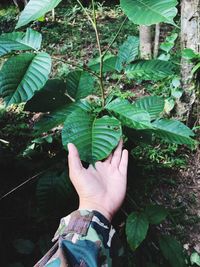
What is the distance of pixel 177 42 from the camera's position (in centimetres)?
479

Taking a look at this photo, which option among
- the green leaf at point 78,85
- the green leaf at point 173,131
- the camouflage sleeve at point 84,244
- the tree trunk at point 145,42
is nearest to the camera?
the camouflage sleeve at point 84,244

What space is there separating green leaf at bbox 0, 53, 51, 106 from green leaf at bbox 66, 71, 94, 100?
251 mm

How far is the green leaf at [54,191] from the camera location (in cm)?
158

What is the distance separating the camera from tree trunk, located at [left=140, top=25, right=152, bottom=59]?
415 centimetres

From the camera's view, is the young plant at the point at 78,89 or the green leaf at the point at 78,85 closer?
the young plant at the point at 78,89

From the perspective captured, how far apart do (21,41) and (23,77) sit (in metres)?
0.22

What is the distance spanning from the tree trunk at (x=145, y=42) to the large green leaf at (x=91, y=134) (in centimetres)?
315

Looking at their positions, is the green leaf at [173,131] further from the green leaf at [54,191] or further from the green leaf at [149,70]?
the green leaf at [54,191]

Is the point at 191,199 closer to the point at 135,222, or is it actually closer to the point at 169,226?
the point at 169,226

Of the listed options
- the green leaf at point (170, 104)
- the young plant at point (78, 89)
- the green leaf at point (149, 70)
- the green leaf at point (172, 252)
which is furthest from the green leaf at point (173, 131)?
the green leaf at point (170, 104)

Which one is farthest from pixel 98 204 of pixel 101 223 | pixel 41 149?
pixel 41 149

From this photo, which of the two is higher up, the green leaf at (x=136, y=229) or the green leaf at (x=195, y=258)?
the green leaf at (x=136, y=229)

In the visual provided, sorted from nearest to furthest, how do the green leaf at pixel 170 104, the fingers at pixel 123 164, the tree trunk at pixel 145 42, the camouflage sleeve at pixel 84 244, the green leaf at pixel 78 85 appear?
the camouflage sleeve at pixel 84 244
the fingers at pixel 123 164
the green leaf at pixel 78 85
the green leaf at pixel 170 104
the tree trunk at pixel 145 42

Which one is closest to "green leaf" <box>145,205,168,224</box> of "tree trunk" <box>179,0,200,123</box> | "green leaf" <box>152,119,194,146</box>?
"green leaf" <box>152,119,194,146</box>
